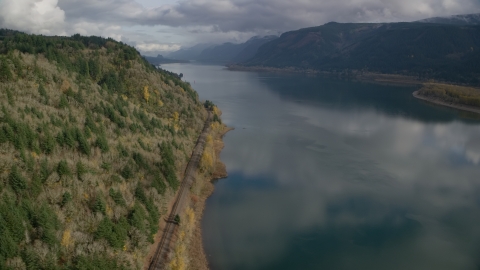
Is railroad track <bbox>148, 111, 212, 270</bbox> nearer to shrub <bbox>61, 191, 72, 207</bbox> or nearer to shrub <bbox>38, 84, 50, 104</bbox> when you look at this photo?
shrub <bbox>61, 191, 72, 207</bbox>

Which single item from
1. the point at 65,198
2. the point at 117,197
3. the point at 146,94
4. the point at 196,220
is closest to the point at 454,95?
the point at 146,94

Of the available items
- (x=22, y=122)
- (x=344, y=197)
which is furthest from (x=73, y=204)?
(x=344, y=197)

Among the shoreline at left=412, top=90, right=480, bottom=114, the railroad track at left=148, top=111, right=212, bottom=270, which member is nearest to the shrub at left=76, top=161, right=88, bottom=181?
the railroad track at left=148, top=111, right=212, bottom=270

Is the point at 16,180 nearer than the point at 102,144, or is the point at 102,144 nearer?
the point at 16,180

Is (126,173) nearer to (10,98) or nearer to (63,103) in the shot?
(63,103)

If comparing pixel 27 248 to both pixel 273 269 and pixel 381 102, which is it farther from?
pixel 381 102

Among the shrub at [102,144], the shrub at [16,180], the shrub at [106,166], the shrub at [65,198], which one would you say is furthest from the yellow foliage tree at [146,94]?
the shrub at [16,180]

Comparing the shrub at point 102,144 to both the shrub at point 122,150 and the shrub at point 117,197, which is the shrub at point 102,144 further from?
the shrub at point 117,197
